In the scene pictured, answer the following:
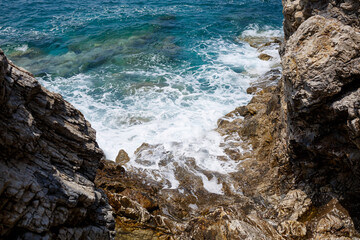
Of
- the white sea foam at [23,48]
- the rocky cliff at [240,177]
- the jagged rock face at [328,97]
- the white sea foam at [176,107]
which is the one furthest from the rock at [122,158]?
the white sea foam at [23,48]

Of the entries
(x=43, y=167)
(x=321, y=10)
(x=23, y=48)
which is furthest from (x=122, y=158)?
(x=23, y=48)

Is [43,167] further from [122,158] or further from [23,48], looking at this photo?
[23,48]

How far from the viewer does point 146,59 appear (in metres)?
24.7

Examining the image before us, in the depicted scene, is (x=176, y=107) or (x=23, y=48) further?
(x=23, y=48)

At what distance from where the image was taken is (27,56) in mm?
24922

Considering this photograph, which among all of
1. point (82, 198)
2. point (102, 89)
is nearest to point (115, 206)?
point (82, 198)

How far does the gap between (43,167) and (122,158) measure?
8029 millimetres

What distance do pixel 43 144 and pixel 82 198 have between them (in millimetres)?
1514

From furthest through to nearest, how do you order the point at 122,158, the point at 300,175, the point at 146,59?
the point at 146,59
the point at 122,158
the point at 300,175

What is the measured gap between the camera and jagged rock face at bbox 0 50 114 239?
4.95 m

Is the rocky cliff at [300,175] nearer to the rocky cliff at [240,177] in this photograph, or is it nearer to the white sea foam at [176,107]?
the rocky cliff at [240,177]

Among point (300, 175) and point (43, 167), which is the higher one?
point (43, 167)

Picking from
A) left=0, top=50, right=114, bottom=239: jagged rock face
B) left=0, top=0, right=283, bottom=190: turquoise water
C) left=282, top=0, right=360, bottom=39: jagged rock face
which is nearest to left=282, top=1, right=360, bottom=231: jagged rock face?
left=282, top=0, right=360, bottom=39: jagged rock face

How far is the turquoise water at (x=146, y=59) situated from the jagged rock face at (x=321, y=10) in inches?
275
